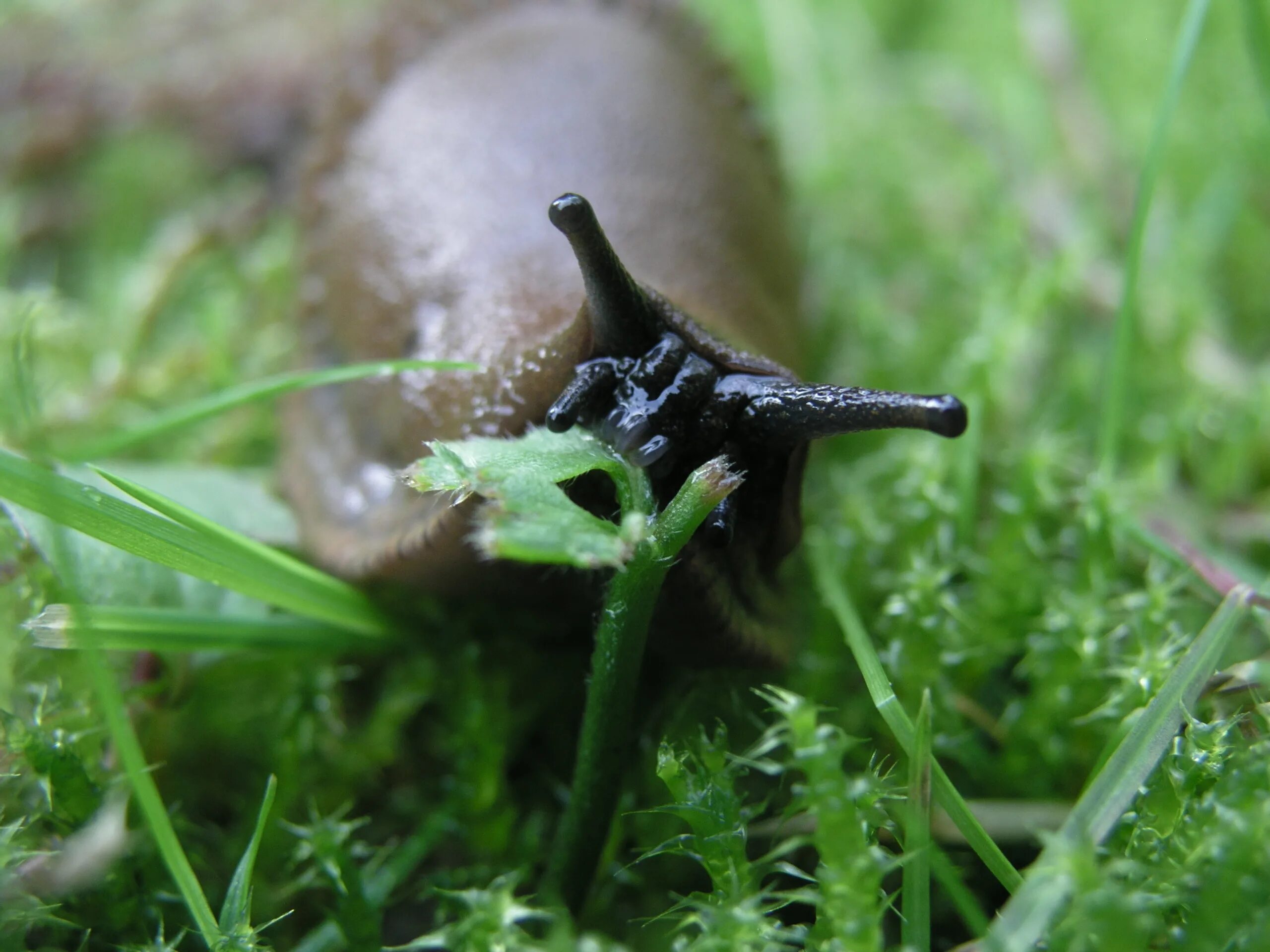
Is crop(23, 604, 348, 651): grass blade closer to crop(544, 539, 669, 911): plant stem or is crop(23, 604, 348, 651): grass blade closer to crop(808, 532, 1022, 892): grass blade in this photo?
crop(544, 539, 669, 911): plant stem

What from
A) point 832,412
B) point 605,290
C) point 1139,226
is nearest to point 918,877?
point 832,412

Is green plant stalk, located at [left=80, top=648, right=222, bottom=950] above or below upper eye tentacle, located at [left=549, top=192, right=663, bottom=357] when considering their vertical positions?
below

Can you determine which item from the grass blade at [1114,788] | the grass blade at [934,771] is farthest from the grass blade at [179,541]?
the grass blade at [1114,788]

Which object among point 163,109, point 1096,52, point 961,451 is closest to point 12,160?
point 163,109

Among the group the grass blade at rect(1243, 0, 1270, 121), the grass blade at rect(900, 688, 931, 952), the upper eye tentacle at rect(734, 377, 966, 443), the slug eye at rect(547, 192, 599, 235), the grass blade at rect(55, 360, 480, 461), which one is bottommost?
the grass blade at rect(900, 688, 931, 952)

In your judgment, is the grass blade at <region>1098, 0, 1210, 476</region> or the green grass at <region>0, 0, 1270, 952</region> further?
the grass blade at <region>1098, 0, 1210, 476</region>

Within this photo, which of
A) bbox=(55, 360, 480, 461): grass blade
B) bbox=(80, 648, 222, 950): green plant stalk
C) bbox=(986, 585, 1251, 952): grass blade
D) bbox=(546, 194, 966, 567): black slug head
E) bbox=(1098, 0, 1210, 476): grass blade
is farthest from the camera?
bbox=(1098, 0, 1210, 476): grass blade

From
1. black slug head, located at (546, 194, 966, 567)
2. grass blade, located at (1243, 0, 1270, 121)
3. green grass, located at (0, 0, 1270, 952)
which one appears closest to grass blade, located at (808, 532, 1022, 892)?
green grass, located at (0, 0, 1270, 952)
